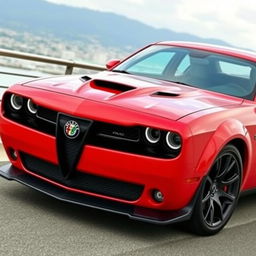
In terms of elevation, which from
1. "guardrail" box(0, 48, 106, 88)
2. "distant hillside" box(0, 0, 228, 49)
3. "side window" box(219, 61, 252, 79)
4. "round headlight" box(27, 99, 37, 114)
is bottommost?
"distant hillside" box(0, 0, 228, 49)

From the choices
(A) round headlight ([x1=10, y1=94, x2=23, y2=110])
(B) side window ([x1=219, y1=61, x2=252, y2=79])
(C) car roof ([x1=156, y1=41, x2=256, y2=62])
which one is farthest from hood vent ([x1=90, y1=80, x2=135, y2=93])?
(C) car roof ([x1=156, y1=41, x2=256, y2=62])

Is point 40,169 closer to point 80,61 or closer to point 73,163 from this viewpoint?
point 73,163

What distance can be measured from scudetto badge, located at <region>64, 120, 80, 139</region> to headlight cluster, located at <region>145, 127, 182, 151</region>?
502 mm

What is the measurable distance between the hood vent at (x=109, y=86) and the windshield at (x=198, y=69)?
97cm

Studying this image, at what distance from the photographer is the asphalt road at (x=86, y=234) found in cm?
429

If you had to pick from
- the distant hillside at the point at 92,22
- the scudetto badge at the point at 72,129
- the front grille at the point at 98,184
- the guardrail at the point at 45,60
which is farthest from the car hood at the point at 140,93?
the distant hillside at the point at 92,22

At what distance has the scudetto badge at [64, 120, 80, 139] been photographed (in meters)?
4.75

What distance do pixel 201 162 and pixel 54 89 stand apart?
127cm

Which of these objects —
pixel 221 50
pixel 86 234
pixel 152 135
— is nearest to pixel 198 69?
pixel 221 50

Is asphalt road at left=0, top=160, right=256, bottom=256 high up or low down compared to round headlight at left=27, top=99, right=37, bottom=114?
down

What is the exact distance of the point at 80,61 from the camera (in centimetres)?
995

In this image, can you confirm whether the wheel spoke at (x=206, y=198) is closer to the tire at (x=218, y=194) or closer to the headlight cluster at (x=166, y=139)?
the tire at (x=218, y=194)

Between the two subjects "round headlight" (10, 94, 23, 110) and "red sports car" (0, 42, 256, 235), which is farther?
"round headlight" (10, 94, 23, 110)

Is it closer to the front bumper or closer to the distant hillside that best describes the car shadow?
the front bumper
